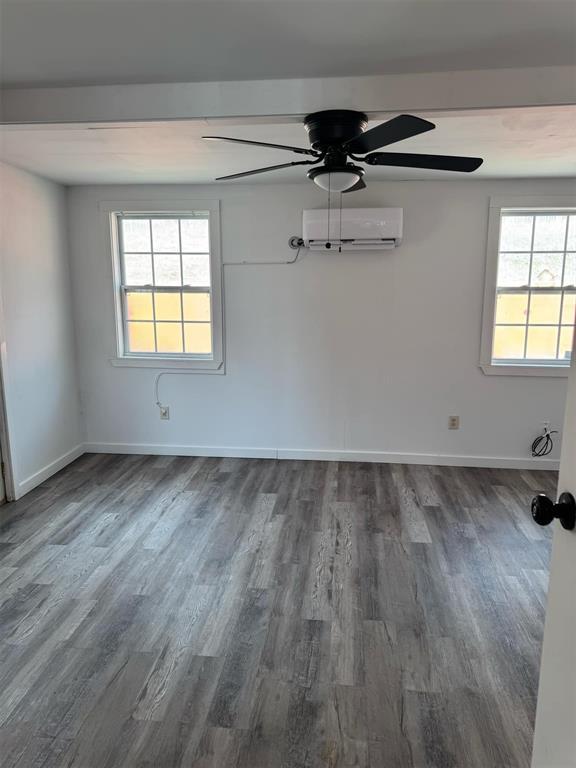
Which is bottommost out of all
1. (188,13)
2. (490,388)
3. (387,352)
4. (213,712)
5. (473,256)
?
(213,712)

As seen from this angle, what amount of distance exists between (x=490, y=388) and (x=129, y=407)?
3.27 meters

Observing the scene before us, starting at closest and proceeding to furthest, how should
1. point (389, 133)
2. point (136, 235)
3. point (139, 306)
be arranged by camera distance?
point (389, 133) < point (136, 235) < point (139, 306)

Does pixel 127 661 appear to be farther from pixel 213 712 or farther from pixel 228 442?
pixel 228 442

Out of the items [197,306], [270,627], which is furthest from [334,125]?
[197,306]

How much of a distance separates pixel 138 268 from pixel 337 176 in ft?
8.84

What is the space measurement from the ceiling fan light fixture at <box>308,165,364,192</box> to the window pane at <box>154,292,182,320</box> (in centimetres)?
240

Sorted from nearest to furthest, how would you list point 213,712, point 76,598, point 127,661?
point 213,712, point 127,661, point 76,598

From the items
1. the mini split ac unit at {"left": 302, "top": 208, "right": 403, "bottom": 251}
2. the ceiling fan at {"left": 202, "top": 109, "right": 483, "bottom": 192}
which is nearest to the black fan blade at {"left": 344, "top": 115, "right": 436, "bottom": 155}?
the ceiling fan at {"left": 202, "top": 109, "right": 483, "bottom": 192}

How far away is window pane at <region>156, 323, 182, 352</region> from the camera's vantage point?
4.39 metres

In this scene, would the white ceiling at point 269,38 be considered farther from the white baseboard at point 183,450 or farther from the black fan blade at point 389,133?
the white baseboard at point 183,450

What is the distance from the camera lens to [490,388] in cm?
409

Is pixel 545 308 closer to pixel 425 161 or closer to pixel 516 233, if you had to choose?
pixel 516 233

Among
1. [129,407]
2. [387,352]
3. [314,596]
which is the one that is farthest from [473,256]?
[129,407]

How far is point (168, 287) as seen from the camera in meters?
4.30
